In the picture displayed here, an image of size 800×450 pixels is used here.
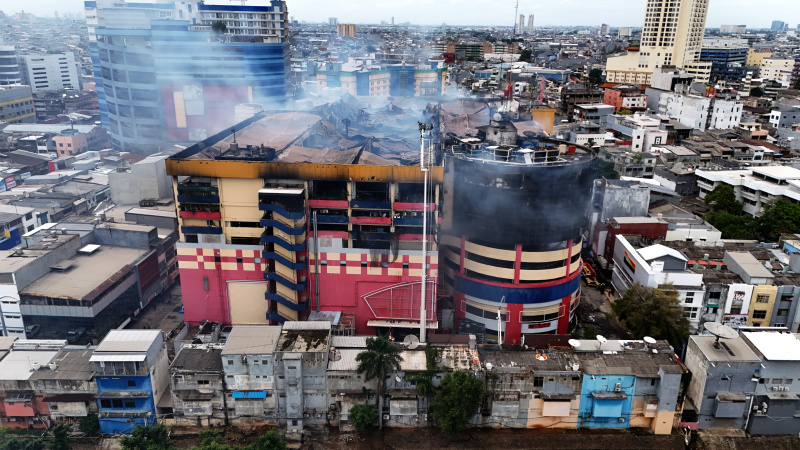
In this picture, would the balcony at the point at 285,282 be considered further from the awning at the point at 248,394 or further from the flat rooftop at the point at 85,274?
the flat rooftop at the point at 85,274

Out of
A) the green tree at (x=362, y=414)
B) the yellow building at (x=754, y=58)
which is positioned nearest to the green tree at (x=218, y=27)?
the green tree at (x=362, y=414)

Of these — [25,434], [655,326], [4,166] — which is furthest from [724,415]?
[4,166]

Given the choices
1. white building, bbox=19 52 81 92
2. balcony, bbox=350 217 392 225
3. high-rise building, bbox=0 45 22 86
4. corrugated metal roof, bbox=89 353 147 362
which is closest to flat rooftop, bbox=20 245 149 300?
corrugated metal roof, bbox=89 353 147 362

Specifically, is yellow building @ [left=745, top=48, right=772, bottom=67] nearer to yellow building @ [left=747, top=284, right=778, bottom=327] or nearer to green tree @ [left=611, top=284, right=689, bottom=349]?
yellow building @ [left=747, top=284, right=778, bottom=327]

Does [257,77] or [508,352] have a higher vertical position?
[257,77]

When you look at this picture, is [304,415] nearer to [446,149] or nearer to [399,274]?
[399,274]

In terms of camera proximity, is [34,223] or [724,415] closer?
[724,415]
